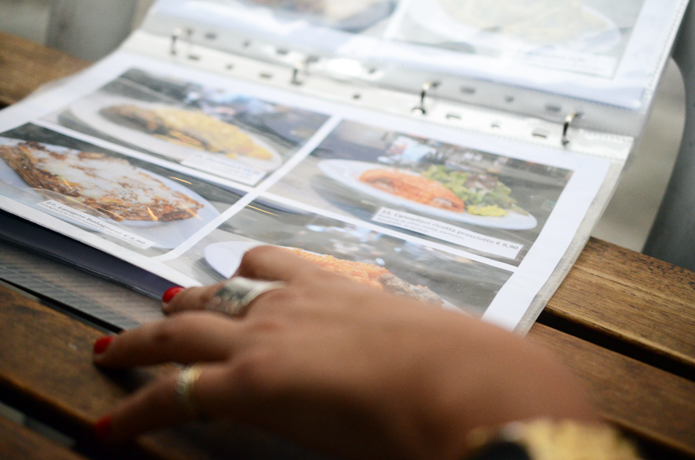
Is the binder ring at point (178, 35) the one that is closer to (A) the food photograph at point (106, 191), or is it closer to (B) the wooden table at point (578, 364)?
(A) the food photograph at point (106, 191)

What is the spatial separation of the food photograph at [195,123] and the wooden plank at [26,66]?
0.10 metres

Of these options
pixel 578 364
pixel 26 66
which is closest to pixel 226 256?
pixel 578 364

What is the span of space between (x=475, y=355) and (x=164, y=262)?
287mm

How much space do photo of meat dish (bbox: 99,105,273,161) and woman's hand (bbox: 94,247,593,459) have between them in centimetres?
34

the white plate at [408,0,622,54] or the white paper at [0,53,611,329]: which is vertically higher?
the white plate at [408,0,622,54]

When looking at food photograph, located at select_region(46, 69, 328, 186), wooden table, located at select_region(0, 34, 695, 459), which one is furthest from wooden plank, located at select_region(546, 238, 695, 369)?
food photograph, located at select_region(46, 69, 328, 186)

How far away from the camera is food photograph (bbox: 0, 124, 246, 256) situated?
481 millimetres

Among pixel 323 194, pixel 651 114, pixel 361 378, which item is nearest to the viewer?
pixel 361 378

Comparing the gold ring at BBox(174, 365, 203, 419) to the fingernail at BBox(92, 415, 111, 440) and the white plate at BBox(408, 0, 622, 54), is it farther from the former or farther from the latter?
the white plate at BBox(408, 0, 622, 54)

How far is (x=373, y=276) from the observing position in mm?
453

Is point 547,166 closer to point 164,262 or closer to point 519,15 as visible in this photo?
point 519,15

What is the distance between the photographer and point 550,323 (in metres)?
0.45

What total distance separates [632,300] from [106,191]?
1.62ft

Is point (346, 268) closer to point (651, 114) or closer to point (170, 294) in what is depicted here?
point (170, 294)
